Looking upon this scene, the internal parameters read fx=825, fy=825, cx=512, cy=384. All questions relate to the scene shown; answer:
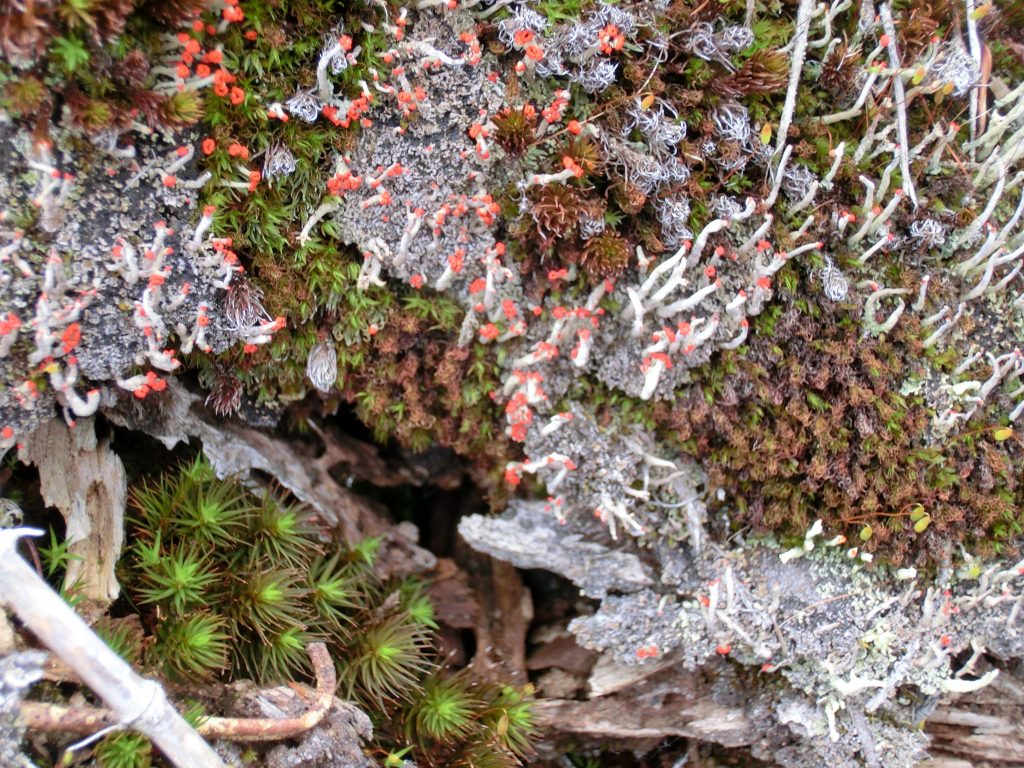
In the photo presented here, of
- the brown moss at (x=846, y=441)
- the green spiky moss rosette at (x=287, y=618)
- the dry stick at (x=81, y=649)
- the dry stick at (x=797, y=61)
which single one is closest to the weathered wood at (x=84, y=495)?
the green spiky moss rosette at (x=287, y=618)

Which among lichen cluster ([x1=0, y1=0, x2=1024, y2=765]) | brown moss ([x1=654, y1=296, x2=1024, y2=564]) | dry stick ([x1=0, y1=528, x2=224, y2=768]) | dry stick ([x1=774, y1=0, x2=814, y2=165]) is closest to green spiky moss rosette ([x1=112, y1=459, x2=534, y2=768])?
lichen cluster ([x1=0, y1=0, x2=1024, y2=765])

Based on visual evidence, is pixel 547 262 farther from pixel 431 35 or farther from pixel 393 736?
pixel 393 736

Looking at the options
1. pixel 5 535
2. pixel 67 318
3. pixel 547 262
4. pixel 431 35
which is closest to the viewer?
pixel 5 535

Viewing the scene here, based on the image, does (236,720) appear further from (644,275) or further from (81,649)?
(644,275)

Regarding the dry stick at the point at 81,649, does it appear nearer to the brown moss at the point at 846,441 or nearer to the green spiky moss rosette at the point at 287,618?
the green spiky moss rosette at the point at 287,618

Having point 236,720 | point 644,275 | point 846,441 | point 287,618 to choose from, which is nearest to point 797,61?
point 644,275

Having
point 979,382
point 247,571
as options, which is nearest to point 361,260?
point 247,571

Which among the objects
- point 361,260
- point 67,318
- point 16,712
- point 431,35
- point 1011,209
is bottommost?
point 16,712
